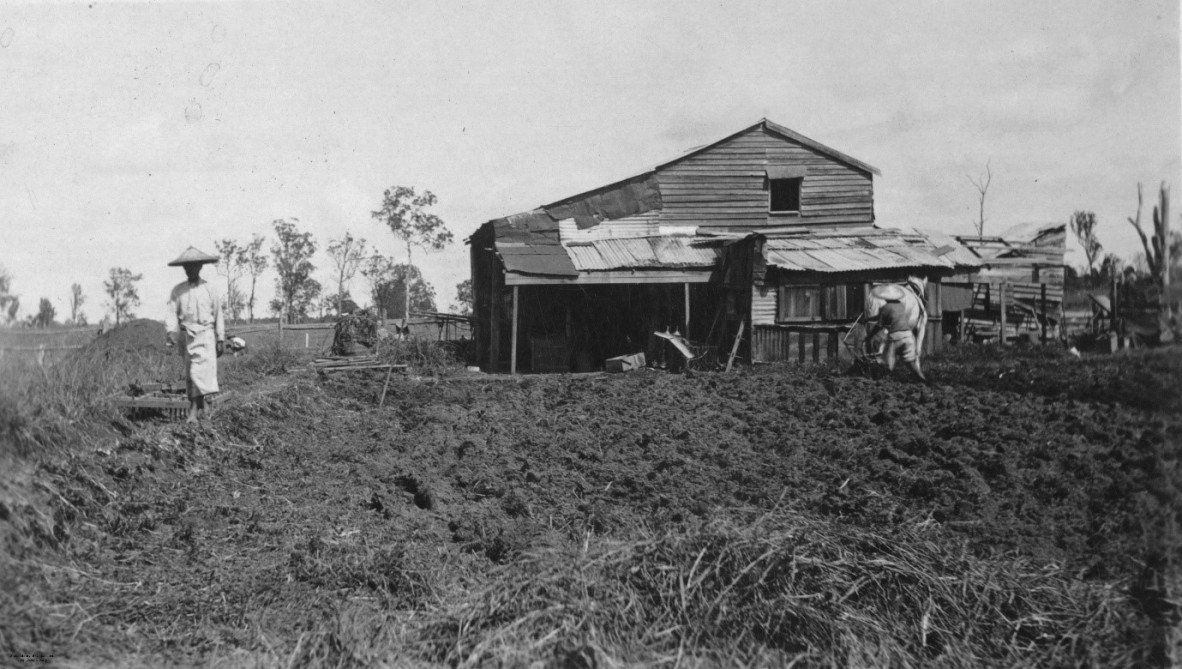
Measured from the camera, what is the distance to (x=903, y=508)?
544cm

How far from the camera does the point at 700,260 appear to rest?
18.5 m

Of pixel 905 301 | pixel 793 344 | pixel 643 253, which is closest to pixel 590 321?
pixel 643 253

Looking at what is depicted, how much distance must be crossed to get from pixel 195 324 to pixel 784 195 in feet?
55.8

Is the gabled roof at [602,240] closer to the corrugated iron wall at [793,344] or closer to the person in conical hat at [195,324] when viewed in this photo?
the corrugated iron wall at [793,344]

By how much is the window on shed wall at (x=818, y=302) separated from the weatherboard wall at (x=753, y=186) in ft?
14.0

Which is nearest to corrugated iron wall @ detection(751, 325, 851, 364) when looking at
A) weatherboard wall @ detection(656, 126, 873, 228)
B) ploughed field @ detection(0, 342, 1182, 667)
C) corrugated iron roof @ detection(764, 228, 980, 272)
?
corrugated iron roof @ detection(764, 228, 980, 272)

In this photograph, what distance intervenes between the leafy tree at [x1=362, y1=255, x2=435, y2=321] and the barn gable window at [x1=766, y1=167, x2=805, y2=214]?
13.1 meters

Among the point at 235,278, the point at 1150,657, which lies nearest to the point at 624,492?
the point at 1150,657

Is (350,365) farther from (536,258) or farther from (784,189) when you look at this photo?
Result: (784,189)

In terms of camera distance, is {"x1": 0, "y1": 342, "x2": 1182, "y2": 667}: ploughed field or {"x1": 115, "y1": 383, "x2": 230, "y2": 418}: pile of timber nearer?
{"x1": 0, "y1": 342, "x2": 1182, "y2": 667}: ploughed field

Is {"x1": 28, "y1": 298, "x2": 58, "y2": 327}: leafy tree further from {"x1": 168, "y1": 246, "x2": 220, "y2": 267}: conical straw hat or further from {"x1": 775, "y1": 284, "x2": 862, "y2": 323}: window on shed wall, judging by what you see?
{"x1": 775, "y1": 284, "x2": 862, "y2": 323}: window on shed wall

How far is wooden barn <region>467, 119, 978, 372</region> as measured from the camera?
56.5ft

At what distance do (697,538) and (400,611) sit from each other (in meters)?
1.56

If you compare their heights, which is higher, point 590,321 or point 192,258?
point 192,258
